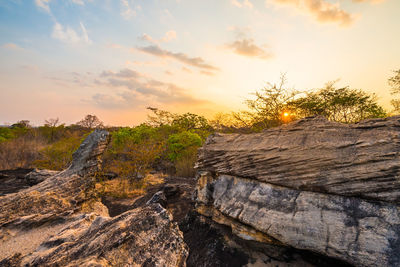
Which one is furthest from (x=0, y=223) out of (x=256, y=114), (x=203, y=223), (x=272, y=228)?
(x=256, y=114)

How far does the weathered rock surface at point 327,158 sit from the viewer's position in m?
2.90

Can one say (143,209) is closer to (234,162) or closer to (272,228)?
(272,228)

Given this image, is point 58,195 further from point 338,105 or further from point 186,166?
point 338,105

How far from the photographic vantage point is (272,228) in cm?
346

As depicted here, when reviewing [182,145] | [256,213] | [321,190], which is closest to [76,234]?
[256,213]

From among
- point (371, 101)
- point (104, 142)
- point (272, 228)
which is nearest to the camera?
point (272, 228)

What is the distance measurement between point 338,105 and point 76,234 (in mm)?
13510

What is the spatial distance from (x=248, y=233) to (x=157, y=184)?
26.3ft

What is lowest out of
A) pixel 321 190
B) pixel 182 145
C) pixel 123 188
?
pixel 123 188

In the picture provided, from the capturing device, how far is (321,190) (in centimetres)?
327

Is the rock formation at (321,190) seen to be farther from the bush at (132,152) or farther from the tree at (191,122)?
the tree at (191,122)

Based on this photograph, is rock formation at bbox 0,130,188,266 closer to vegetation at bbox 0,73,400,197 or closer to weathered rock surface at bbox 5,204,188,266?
weathered rock surface at bbox 5,204,188,266

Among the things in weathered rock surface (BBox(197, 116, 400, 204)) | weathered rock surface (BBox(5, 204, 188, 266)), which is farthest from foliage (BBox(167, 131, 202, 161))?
weathered rock surface (BBox(5, 204, 188, 266))

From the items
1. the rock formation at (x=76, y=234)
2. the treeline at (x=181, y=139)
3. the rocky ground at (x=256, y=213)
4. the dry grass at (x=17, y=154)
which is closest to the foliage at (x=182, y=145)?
the treeline at (x=181, y=139)
